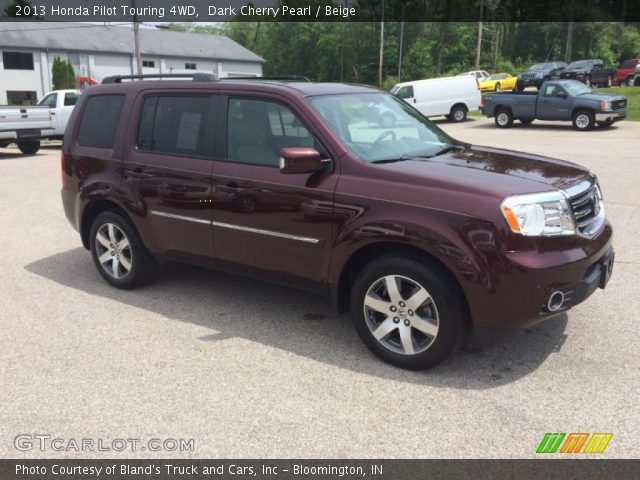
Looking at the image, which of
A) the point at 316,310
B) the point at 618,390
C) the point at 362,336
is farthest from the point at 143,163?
the point at 618,390

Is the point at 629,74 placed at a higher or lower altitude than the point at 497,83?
higher

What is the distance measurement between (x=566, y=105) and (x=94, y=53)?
45.6m

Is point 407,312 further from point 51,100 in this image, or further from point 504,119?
point 504,119

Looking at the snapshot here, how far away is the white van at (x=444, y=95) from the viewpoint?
27.3 m

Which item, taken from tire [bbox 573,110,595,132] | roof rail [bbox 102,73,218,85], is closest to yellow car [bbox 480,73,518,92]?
tire [bbox 573,110,595,132]

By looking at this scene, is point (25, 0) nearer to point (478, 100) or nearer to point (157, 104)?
point (478, 100)

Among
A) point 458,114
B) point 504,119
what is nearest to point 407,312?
point 504,119

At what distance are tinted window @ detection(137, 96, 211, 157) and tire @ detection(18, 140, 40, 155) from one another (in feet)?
50.2

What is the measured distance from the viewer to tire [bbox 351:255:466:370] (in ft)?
12.3

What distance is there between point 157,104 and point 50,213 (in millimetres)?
4928

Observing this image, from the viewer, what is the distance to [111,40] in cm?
5694

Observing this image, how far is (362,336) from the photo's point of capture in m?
4.14

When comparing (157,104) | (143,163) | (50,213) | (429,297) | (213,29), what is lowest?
(50,213)

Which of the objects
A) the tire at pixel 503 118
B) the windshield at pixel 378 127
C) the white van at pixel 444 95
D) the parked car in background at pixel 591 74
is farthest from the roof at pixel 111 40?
the windshield at pixel 378 127
